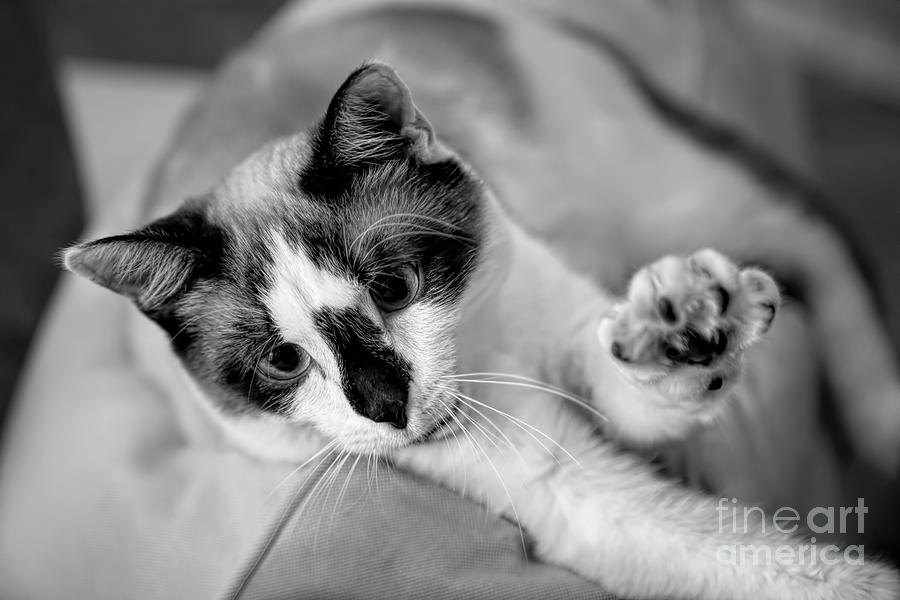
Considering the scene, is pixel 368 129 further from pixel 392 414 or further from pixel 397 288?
pixel 392 414

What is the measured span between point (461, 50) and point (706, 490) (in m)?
0.95

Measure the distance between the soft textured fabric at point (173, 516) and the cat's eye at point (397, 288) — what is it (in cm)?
25

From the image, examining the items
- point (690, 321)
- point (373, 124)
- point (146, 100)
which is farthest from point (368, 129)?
point (146, 100)

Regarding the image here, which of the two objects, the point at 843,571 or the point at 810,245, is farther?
the point at 810,245

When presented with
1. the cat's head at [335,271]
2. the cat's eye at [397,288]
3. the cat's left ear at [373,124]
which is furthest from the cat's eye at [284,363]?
the cat's left ear at [373,124]

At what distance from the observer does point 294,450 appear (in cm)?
103

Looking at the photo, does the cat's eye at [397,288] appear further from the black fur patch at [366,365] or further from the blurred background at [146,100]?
the blurred background at [146,100]

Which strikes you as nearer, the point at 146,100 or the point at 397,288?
the point at 397,288

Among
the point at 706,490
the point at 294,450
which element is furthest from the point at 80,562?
the point at 706,490

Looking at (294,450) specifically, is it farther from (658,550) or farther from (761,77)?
(761,77)

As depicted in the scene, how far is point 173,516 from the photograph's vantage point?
1014mm

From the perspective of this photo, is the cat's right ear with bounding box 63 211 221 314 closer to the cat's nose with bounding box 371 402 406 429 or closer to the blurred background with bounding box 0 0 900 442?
the cat's nose with bounding box 371 402 406 429

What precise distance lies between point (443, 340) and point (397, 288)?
92 mm
